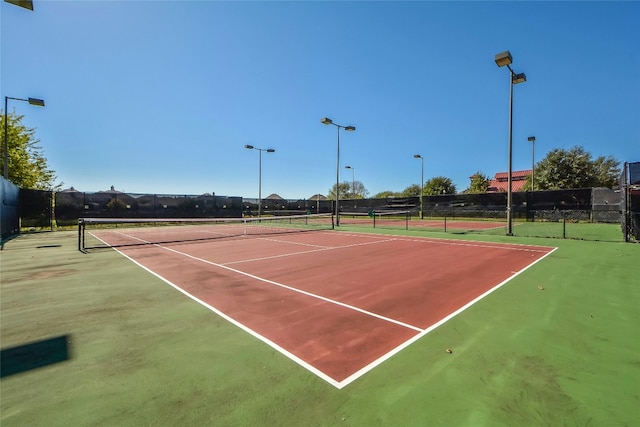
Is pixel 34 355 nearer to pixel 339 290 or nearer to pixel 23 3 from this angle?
pixel 339 290

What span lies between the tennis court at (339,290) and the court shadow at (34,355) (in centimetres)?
192

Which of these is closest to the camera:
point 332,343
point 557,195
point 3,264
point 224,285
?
point 332,343

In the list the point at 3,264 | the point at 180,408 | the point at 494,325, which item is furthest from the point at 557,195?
the point at 3,264

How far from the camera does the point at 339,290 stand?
593 cm

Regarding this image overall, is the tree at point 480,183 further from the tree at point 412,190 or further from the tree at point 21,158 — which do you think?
the tree at point 21,158

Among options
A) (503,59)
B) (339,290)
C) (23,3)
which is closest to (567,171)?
(503,59)

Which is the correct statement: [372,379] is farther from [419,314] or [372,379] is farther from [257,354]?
[419,314]

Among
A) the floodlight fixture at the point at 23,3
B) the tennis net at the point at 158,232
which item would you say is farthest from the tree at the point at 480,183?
the floodlight fixture at the point at 23,3

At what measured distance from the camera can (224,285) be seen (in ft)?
21.1

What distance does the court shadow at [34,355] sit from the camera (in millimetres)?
3129

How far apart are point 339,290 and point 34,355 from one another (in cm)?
454

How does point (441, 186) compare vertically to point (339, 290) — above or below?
above

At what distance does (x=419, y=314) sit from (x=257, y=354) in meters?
2.61

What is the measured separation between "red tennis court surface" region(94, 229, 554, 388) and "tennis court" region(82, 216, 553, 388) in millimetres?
16
